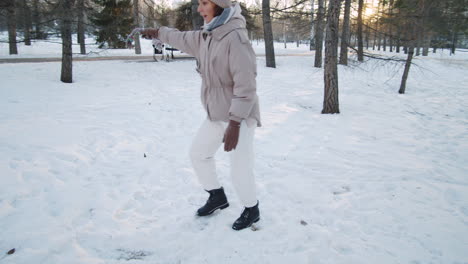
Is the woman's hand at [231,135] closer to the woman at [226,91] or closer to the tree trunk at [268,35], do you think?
the woman at [226,91]

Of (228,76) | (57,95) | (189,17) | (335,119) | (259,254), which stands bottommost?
(259,254)

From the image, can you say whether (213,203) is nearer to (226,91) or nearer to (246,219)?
(246,219)

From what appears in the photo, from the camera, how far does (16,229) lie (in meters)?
2.59

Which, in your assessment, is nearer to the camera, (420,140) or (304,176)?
(304,176)

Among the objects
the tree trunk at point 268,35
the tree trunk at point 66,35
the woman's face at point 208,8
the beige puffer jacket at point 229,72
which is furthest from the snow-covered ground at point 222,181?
the tree trunk at point 268,35

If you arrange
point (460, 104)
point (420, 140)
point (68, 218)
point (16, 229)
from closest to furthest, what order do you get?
point (16, 229), point (68, 218), point (420, 140), point (460, 104)

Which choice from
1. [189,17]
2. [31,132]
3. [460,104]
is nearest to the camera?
[31,132]

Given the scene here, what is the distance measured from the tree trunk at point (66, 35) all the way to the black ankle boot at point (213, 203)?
8339 millimetres

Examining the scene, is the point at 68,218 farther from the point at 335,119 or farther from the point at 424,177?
the point at 335,119

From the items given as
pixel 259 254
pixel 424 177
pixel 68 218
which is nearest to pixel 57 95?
pixel 68 218

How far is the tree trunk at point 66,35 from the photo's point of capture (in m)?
8.45

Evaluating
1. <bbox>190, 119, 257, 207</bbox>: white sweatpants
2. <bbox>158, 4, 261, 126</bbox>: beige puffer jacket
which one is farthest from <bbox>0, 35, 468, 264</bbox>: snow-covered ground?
<bbox>158, 4, 261, 126</bbox>: beige puffer jacket

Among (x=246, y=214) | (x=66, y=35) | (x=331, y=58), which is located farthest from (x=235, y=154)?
→ (x=66, y=35)

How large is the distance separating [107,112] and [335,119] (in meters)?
5.46
